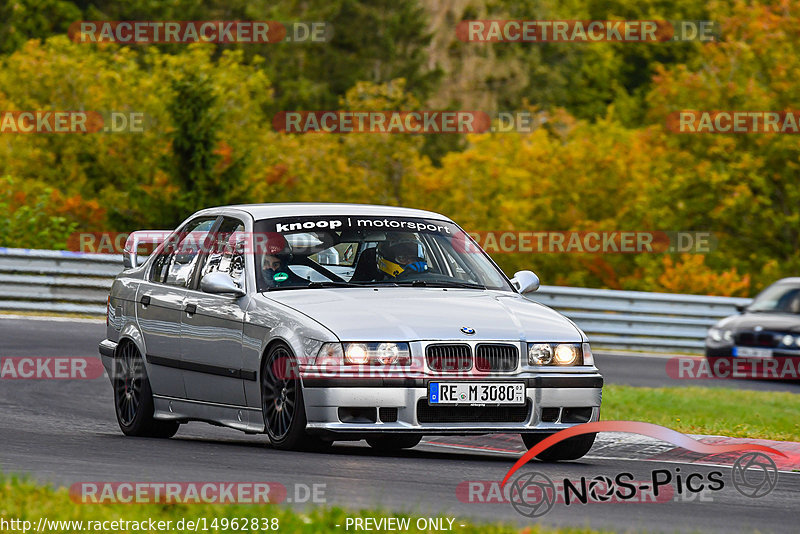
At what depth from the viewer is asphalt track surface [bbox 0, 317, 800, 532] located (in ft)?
23.8

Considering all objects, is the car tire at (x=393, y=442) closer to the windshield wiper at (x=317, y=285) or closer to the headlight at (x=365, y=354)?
the windshield wiper at (x=317, y=285)

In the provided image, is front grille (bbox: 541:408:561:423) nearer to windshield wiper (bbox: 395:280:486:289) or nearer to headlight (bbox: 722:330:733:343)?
windshield wiper (bbox: 395:280:486:289)

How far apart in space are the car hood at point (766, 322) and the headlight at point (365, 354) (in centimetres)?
1416

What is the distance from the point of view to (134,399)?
11.1m

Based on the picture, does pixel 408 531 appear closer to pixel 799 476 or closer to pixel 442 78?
pixel 799 476

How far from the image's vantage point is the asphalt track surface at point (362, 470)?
7.25 metres

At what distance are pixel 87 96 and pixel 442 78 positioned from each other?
1158 inches

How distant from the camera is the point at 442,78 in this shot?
245ft

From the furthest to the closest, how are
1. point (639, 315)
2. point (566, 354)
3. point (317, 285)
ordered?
point (639, 315) → point (317, 285) → point (566, 354)
